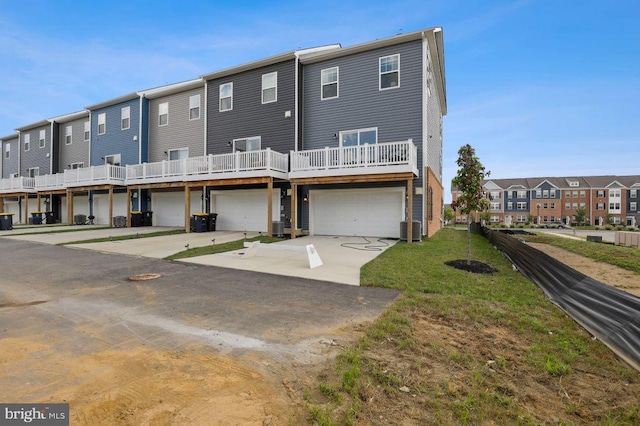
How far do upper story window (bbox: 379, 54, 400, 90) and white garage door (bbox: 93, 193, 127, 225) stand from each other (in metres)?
20.0

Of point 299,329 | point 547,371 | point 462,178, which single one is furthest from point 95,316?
point 462,178

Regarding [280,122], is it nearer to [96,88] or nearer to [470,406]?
[470,406]

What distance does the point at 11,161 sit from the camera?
29.6m

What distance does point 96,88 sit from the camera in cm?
3344

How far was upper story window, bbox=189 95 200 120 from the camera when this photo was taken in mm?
18641

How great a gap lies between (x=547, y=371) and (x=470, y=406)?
116 cm

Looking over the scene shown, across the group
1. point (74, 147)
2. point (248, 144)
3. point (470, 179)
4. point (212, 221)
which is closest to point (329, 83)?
point (248, 144)

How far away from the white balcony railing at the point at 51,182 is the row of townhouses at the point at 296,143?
3.57 ft

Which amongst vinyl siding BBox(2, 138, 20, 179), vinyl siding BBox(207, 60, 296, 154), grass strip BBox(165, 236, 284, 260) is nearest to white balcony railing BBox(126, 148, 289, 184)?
vinyl siding BBox(207, 60, 296, 154)

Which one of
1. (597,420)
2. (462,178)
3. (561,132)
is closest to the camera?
(597,420)

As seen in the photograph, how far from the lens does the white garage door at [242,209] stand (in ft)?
53.7

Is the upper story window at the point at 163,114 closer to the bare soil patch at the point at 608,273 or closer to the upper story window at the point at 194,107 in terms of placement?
the upper story window at the point at 194,107

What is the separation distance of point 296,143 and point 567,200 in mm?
70223

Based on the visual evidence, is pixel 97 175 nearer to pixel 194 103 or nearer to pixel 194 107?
pixel 194 107
